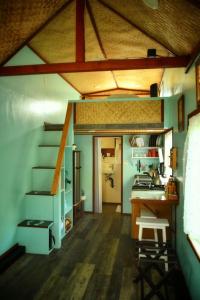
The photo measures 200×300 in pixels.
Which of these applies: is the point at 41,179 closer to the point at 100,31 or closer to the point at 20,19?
the point at 20,19

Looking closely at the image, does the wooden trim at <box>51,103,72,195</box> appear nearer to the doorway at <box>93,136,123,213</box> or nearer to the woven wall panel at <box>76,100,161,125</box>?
the woven wall panel at <box>76,100,161,125</box>

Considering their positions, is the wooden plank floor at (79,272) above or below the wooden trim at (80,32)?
below

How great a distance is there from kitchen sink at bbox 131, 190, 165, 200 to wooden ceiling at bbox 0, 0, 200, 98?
2117 mm

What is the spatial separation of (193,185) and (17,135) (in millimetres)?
2914

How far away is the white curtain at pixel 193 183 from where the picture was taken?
234cm

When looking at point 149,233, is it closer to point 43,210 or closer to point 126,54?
point 43,210

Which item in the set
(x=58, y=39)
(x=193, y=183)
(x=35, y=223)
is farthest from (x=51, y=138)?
(x=193, y=183)

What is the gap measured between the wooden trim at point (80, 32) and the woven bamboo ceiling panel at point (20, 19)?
27 cm

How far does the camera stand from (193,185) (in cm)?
245

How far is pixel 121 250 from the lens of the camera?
14.1 feet

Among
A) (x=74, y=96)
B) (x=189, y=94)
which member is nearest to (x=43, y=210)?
(x=189, y=94)

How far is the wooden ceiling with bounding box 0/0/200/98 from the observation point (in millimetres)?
2809

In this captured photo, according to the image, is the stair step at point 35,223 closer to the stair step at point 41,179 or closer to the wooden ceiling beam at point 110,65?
the stair step at point 41,179

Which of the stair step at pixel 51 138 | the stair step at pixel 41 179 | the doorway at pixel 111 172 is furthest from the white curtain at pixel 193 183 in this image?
the doorway at pixel 111 172
